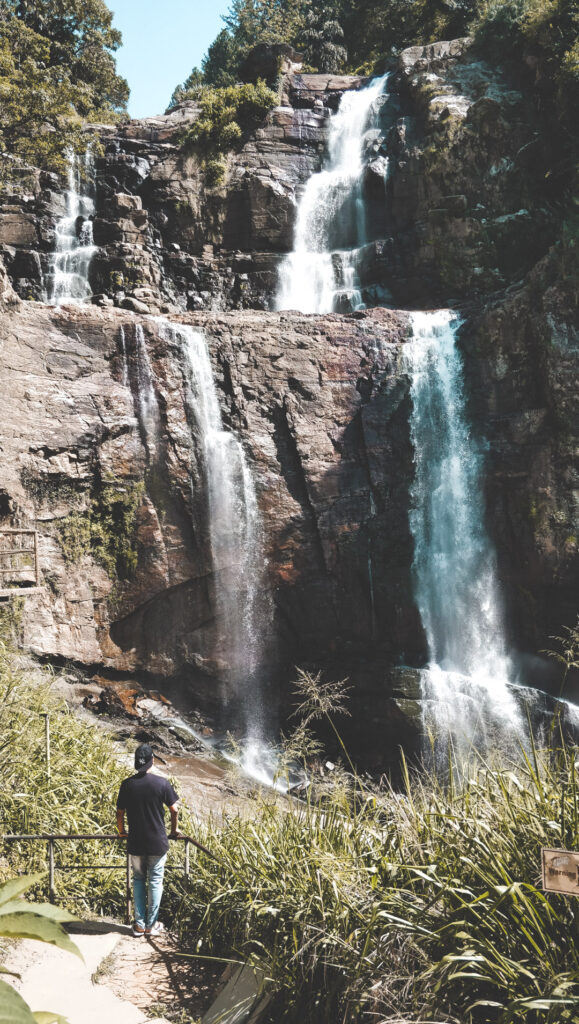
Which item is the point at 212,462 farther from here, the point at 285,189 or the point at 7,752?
the point at 285,189

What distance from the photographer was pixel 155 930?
4.49m

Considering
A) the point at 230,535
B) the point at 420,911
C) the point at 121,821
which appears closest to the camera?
the point at 420,911

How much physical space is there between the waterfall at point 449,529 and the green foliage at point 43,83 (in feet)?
29.7

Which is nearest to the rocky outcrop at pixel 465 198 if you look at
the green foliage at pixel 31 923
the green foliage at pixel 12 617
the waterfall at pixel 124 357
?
→ the waterfall at pixel 124 357

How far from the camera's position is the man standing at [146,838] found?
14.8 ft

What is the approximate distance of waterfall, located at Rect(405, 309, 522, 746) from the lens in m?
14.5

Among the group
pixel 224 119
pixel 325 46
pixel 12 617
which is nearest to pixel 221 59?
pixel 325 46

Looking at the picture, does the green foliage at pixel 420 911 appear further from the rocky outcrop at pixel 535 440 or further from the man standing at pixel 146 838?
the rocky outcrop at pixel 535 440

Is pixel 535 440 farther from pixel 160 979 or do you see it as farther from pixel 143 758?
pixel 160 979

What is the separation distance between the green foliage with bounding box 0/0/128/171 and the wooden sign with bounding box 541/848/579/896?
52.7 feet

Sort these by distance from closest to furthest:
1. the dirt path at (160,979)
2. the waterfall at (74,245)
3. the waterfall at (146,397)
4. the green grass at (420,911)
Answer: the green grass at (420,911) → the dirt path at (160,979) → the waterfall at (146,397) → the waterfall at (74,245)

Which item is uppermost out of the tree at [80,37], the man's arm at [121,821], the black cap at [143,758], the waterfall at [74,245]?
the tree at [80,37]

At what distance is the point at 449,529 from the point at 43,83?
41.5 feet

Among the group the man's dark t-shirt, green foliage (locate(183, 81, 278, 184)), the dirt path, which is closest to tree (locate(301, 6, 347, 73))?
green foliage (locate(183, 81, 278, 184))
